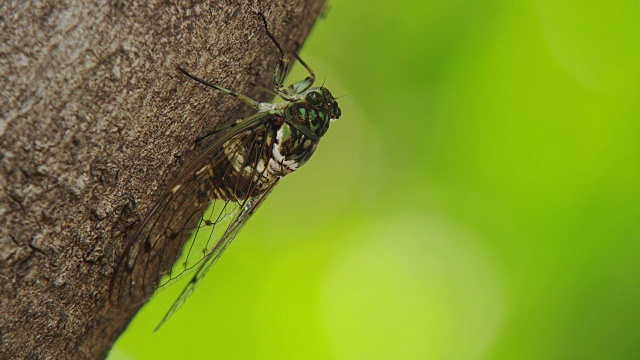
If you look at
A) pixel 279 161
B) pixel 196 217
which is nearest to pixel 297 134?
pixel 279 161

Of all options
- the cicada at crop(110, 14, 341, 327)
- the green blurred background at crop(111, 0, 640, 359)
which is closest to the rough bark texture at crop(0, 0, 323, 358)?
the cicada at crop(110, 14, 341, 327)

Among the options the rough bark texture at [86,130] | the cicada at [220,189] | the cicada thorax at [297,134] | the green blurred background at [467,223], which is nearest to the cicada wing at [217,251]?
the cicada at [220,189]

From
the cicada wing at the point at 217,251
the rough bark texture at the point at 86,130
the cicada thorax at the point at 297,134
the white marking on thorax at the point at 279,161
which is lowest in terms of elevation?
the rough bark texture at the point at 86,130

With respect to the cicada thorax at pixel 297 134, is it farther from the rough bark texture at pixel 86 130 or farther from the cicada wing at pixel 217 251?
the rough bark texture at pixel 86 130

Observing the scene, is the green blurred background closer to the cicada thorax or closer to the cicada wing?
the cicada wing

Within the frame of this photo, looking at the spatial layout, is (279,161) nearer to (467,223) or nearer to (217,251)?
(217,251)

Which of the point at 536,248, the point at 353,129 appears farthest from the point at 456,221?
the point at 353,129

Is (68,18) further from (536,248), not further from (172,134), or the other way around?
(536,248)
